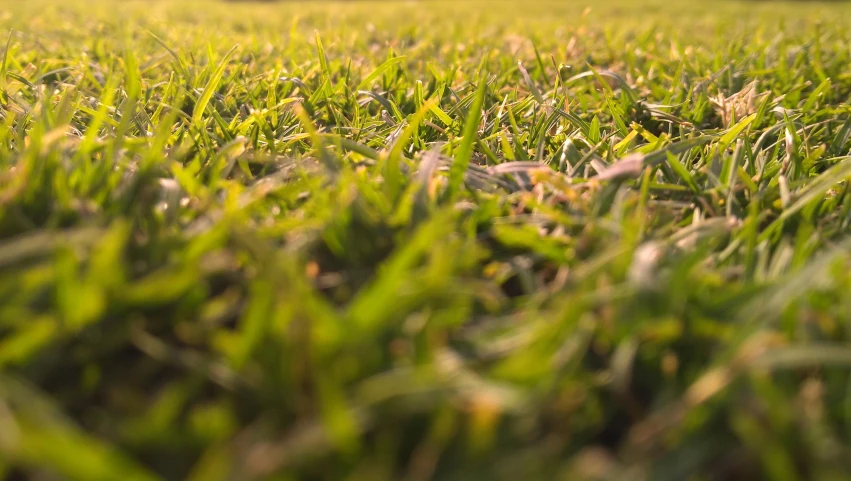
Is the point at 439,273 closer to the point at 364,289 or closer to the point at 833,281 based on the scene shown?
the point at 364,289

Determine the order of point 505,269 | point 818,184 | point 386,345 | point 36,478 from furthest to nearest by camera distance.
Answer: point 818,184
point 505,269
point 386,345
point 36,478

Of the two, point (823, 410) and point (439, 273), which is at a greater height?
point (439, 273)

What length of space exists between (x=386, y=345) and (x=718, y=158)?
73 cm

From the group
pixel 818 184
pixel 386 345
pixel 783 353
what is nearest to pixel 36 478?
pixel 386 345

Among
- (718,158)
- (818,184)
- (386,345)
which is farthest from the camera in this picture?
(718,158)

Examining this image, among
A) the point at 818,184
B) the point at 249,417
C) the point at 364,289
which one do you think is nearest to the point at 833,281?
the point at 818,184

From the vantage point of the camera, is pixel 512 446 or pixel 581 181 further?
pixel 581 181

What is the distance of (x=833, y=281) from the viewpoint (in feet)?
2.24

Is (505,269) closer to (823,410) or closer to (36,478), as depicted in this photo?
(823,410)

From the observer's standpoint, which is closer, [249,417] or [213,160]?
[249,417]

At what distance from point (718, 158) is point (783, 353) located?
0.58 m

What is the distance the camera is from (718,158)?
3.44ft

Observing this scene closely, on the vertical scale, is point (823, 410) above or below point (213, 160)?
below

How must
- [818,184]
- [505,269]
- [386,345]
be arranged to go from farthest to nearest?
1. [818,184]
2. [505,269]
3. [386,345]
